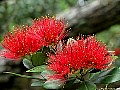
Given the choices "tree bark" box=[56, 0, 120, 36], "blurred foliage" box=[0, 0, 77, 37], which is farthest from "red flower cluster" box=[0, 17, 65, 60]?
"blurred foliage" box=[0, 0, 77, 37]

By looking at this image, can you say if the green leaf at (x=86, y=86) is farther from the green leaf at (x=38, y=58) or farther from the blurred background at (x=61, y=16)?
the blurred background at (x=61, y=16)

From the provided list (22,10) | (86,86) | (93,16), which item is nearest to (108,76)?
(86,86)

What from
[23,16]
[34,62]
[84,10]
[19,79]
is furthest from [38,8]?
[34,62]

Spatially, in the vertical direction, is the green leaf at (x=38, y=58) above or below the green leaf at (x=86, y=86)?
above

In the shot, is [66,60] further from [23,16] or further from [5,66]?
[23,16]

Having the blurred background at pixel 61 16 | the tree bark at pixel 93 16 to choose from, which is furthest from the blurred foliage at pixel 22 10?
the tree bark at pixel 93 16

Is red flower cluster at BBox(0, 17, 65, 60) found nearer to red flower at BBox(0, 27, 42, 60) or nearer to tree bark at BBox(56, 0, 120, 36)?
red flower at BBox(0, 27, 42, 60)

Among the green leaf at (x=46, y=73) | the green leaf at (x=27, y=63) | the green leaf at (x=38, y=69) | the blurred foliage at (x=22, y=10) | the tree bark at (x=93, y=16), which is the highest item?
the blurred foliage at (x=22, y=10)
